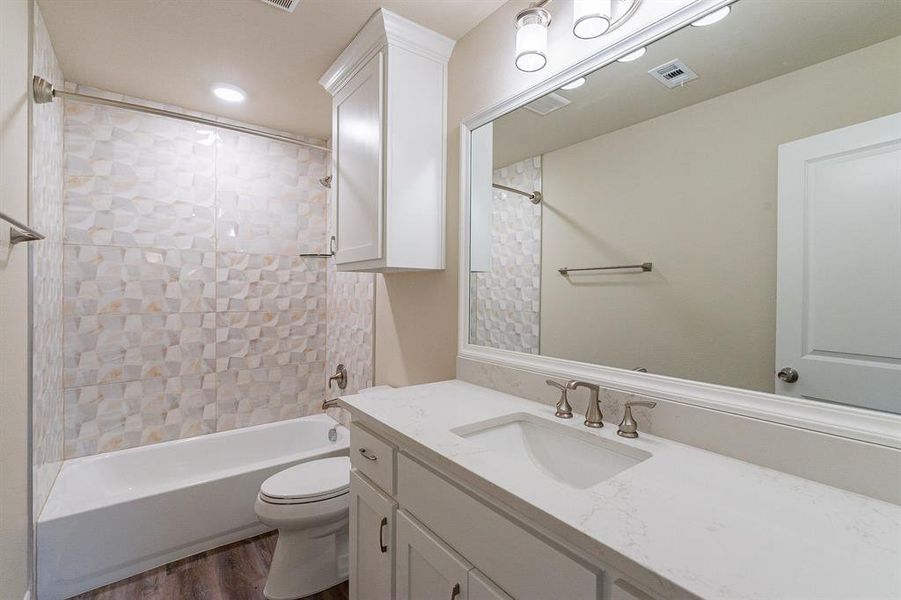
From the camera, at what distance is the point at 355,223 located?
188cm

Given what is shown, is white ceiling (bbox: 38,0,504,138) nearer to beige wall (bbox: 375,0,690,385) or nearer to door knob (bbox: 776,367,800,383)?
beige wall (bbox: 375,0,690,385)

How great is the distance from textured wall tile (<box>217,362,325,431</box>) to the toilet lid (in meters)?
1.01

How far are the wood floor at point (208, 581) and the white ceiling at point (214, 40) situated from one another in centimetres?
245

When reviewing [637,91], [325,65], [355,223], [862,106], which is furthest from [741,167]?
[325,65]

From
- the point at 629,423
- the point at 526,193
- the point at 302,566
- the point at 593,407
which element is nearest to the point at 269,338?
the point at 302,566

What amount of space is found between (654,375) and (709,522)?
1.67ft

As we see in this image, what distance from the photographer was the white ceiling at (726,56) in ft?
2.68

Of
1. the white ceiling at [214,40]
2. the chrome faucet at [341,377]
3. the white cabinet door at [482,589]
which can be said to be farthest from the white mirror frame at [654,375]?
the chrome faucet at [341,377]

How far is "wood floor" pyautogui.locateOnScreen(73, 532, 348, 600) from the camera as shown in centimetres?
175

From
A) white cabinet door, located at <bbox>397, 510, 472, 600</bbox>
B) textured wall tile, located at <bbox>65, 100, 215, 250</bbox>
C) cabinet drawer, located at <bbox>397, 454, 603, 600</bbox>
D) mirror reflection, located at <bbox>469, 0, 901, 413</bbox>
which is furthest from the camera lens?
textured wall tile, located at <bbox>65, 100, 215, 250</bbox>

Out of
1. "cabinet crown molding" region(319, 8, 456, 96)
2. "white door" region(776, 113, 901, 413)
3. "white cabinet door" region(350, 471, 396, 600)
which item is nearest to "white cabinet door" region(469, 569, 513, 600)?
"white cabinet door" region(350, 471, 396, 600)

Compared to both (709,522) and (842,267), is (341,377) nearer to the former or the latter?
(709,522)

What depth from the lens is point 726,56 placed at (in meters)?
0.99

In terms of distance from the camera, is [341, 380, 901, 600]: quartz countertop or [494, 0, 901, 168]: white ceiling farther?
[494, 0, 901, 168]: white ceiling
